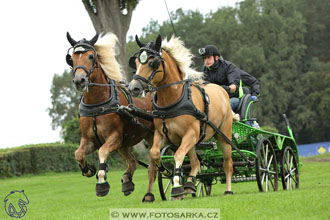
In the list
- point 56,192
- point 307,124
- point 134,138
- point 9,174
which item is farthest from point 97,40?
point 307,124

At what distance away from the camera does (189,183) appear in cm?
725

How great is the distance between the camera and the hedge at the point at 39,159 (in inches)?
775

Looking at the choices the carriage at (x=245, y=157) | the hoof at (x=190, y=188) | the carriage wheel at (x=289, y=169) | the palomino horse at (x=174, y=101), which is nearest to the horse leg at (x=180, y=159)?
the palomino horse at (x=174, y=101)

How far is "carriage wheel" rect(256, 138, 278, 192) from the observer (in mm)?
8602

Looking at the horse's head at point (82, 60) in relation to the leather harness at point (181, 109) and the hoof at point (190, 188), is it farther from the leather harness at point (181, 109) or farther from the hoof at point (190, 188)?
the hoof at point (190, 188)

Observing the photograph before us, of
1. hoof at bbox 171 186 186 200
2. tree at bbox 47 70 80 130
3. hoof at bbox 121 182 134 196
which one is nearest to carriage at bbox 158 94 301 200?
hoof at bbox 121 182 134 196

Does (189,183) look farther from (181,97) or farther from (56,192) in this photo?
(56,192)

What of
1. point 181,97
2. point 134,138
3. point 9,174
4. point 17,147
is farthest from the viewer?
point 17,147

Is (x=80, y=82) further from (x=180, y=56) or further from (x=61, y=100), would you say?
(x=61, y=100)

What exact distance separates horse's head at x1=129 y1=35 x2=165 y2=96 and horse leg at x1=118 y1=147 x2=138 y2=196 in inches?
71.9

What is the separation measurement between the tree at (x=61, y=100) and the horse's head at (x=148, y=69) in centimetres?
5714

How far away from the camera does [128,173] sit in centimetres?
837

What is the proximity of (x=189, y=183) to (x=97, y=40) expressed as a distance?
2.77m

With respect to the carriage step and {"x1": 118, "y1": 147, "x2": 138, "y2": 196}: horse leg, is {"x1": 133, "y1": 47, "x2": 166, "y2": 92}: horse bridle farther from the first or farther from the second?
the carriage step
